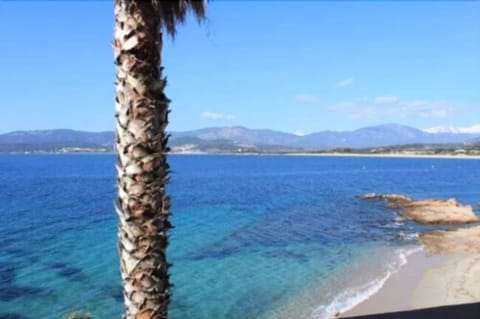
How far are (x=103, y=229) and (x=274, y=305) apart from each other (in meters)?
22.4

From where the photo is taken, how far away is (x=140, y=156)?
4.89 meters

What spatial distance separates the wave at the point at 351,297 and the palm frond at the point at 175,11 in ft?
45.6

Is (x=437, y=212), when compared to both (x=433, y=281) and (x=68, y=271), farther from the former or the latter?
(x=68, y=271)

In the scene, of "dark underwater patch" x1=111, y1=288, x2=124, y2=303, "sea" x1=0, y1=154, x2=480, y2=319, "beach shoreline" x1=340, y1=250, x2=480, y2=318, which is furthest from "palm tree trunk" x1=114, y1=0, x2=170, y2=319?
"dark underwater patch" x1=111, y1=288, x2=124, y2=303

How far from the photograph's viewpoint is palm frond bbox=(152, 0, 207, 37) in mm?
5383

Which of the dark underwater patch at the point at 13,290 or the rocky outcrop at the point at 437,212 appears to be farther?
the rocky outcrop at the point at 437,212

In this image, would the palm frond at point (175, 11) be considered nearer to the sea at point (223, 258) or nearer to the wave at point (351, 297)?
the sea at point (223, 258)

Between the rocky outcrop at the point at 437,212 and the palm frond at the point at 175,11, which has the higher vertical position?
the palm frond at the point at 175,11

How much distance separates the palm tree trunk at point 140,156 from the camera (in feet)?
16.0

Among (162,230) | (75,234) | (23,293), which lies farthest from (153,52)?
(75,234)


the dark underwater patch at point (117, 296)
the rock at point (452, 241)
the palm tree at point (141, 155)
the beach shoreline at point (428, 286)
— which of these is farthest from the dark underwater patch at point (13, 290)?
the rock at point (452, 241)

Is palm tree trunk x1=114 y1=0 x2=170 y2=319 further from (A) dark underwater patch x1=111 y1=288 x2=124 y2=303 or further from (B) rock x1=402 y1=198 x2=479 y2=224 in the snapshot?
(B) rock x1=402 y1=198 x2=479 y2=224

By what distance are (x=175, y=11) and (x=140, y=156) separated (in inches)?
72.0

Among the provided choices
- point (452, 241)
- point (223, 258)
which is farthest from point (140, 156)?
point (452, 241)
